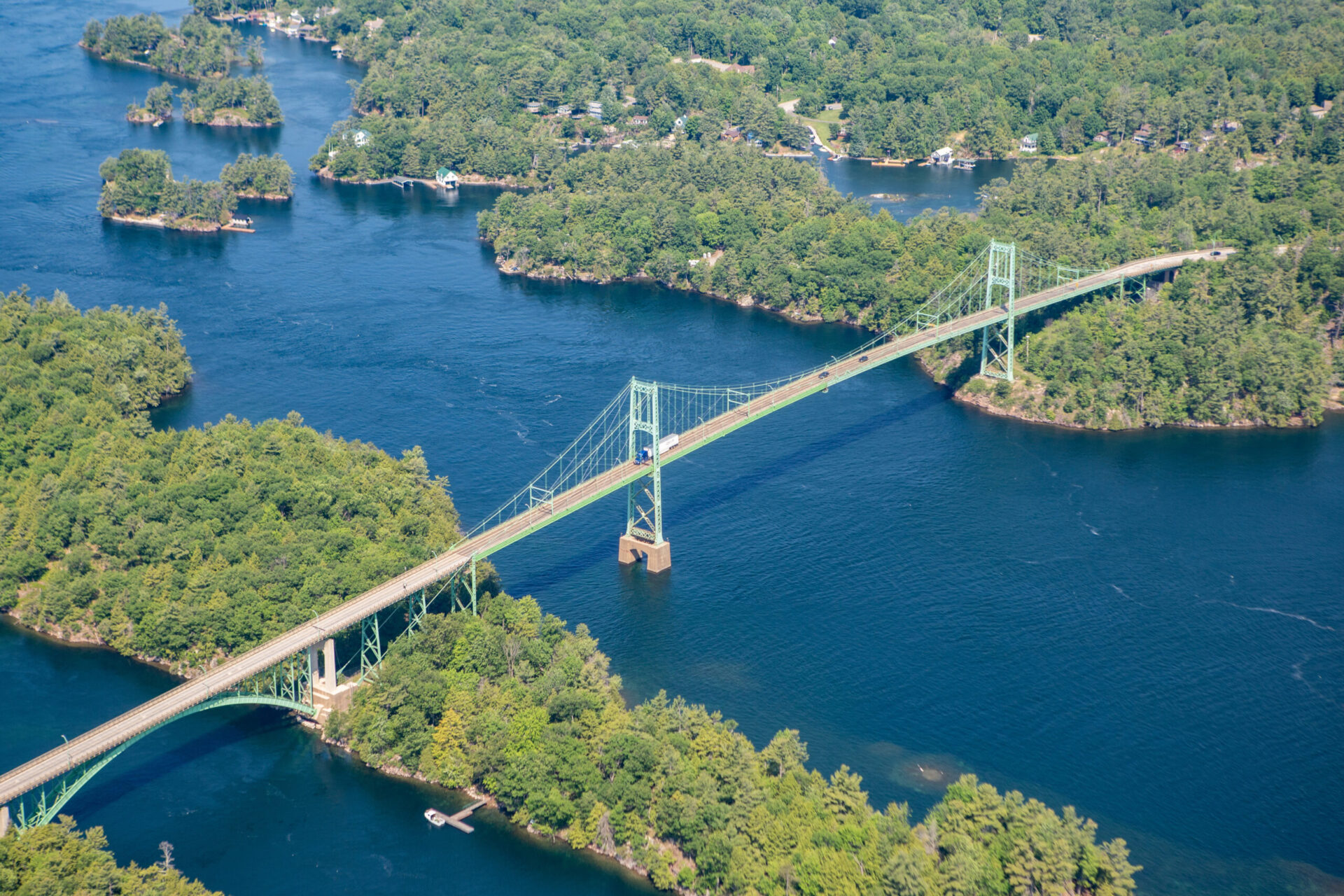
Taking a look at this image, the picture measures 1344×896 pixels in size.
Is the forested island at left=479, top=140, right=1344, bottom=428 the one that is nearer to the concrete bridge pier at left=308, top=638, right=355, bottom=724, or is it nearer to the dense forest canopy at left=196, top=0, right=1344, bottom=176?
the dense forest canopy at left=196, top=0, right=1344, bottom=176

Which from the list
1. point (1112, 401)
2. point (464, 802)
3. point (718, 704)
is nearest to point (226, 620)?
point (464, 802)

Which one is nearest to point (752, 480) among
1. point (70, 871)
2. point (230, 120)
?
point (70, 871)

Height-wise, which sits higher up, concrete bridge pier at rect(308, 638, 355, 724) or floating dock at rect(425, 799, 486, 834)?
concrete bridge pier at rect(308, 638, 355, 724)

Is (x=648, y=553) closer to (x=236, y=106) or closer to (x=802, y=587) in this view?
(x=802, y=587)

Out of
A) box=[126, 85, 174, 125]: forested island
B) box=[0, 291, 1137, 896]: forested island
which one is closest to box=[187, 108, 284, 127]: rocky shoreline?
box=[126, 85, 174, 125]: forested island

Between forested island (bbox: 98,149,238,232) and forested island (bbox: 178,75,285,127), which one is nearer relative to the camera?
forested island (bbox: 98,149,238,232)

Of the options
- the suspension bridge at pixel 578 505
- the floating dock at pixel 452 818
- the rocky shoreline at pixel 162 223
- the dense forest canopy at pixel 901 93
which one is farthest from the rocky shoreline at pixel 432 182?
the floating dock at pixel 452 818

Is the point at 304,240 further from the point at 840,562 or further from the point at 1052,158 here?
the point at 1052,158
